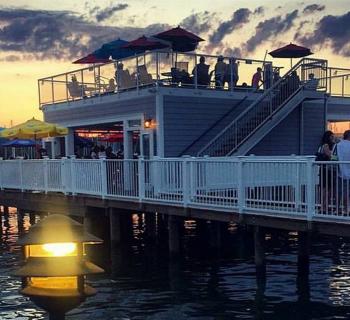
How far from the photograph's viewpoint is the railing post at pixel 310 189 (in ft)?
35.0

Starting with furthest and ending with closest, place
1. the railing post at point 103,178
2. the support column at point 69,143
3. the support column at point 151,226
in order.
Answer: the support column at point 69,143
the support column at point 151,226
the railing post at point 103,178

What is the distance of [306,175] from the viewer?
11.0m

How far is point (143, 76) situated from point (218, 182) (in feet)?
28.8

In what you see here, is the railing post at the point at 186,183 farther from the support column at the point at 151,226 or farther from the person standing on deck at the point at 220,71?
the person standing on deck at the point at 220,71

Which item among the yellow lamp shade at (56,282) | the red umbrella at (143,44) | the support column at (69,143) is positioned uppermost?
the red umbrella at (143,44)

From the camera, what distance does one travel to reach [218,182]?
13.2m

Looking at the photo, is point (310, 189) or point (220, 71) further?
point (220, 71)

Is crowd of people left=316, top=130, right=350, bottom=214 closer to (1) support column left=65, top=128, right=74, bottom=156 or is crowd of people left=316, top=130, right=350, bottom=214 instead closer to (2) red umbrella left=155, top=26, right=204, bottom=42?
(2) red umbrella left=155, top=26, right=204, bottom=42

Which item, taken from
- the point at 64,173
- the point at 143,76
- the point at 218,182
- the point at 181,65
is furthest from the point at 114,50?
the point at 218,182

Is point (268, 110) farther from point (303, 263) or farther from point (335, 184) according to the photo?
point (335, 184)

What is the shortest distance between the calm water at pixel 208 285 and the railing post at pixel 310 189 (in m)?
1.93

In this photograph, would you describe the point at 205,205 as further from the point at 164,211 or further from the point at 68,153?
the point at 68,153

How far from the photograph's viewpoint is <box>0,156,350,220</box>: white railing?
10680 millimetres

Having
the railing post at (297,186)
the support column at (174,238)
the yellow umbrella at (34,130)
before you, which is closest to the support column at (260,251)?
the railing post at (297,186)
